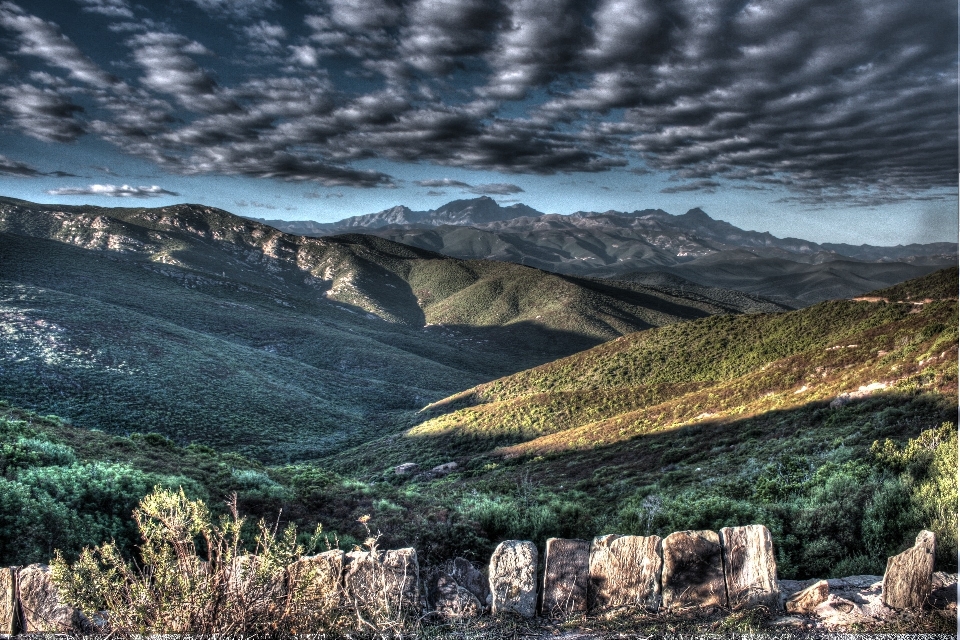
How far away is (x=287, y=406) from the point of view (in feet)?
137

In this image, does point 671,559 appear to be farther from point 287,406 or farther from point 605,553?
point 287,406

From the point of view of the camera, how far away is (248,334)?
69375 millimetres

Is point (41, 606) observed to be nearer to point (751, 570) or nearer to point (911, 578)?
point (751, 570)

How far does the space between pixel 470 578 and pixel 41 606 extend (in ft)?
10.7

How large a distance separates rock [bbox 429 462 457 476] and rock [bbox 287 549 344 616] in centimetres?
2013

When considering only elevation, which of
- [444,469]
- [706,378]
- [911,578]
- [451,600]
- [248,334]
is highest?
[248,334]

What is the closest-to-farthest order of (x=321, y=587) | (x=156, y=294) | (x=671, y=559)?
(x=321, y=587)
(x=671, y=559)
(x=156, y=294)

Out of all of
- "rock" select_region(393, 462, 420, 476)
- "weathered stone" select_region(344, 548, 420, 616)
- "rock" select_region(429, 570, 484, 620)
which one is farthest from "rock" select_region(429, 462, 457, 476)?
"weathered stone" select_region(344, 548, 420, 616)

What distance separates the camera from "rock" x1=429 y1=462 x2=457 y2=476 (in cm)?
2300

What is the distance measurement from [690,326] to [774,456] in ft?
104

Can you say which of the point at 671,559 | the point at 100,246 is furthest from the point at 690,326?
the point at 100,246

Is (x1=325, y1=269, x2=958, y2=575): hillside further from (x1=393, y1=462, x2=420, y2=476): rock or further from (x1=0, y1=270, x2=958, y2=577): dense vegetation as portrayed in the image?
(x1=393, y1=462, x2=420, y2=476): rock

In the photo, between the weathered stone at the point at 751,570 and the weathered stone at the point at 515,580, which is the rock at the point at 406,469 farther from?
the weathered stone at the point at 751,570

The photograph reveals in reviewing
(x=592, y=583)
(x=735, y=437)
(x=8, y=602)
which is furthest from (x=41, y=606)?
(x=735, y=437)
